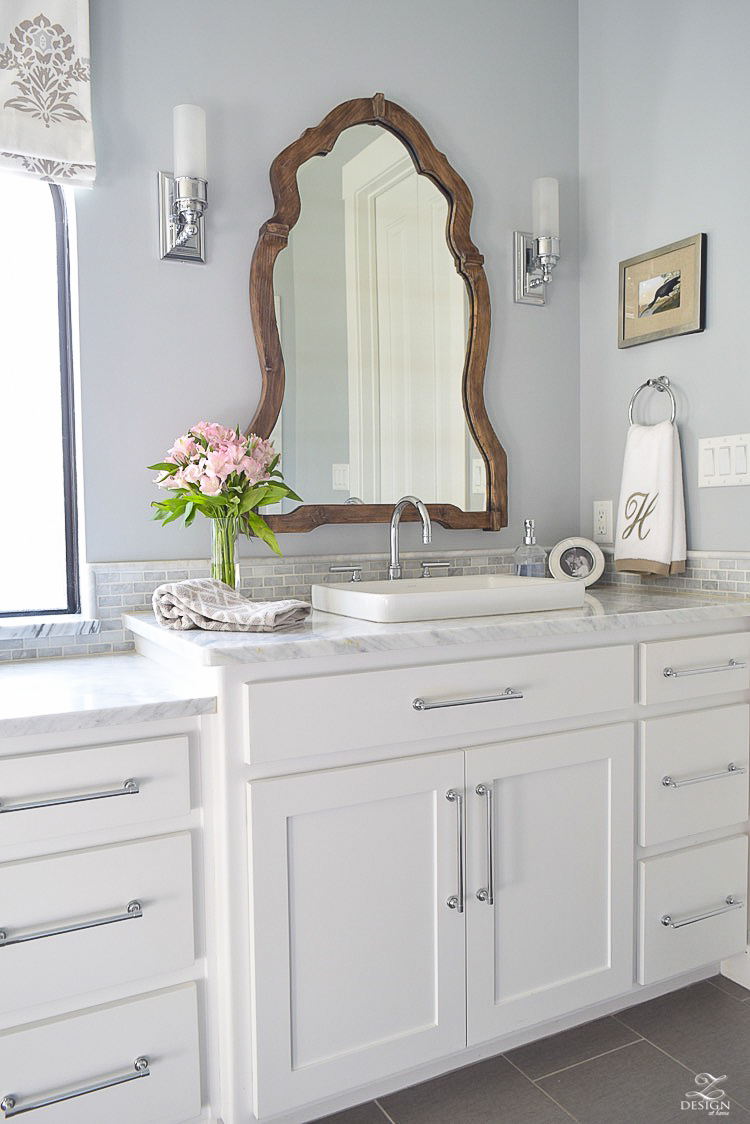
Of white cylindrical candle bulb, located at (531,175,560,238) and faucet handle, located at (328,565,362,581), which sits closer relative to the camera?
faucet handle, located at (328,565,362,581)

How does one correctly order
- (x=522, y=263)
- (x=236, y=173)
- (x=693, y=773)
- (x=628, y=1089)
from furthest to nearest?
(x=522, y=263) < (x=236, y=173) < (x=693, y=773) < (x=628, y=1089)

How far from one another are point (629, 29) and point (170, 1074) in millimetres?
2603

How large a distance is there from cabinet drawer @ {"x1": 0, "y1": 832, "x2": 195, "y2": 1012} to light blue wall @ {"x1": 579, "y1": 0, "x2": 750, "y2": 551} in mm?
1457

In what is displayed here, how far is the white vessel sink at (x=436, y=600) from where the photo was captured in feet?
5.29

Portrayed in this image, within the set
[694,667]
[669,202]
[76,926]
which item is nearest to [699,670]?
[694,667]

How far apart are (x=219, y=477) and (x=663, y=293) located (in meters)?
1.25

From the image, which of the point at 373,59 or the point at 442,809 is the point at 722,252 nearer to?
the point at 373,59

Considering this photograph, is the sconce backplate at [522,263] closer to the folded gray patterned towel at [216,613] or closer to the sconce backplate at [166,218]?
the sconce backplate at [166,218]

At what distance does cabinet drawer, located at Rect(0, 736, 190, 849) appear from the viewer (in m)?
1.26

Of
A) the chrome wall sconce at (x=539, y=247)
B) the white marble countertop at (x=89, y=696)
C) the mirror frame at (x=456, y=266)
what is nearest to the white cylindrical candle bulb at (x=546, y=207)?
the chrome wall sconce at (x=539, y=247)

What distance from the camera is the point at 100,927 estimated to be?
51.9 inches

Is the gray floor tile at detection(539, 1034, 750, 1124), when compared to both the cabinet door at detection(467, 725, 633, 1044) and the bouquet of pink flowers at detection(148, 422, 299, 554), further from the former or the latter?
the bouquet of pink flowers at detection(148, 422, 299, 554)

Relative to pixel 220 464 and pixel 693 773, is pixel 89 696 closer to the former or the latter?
pixel 220 464

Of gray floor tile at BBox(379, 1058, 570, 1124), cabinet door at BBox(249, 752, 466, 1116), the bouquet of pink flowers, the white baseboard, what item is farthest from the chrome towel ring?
gray floor tile at BBox(379, 1058, 570, 1124)
